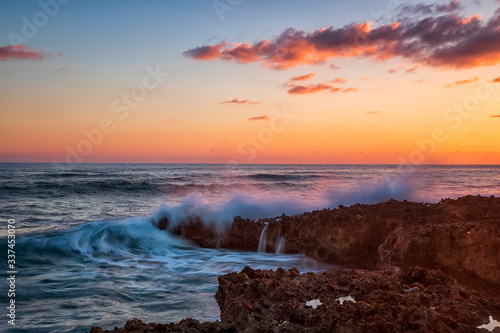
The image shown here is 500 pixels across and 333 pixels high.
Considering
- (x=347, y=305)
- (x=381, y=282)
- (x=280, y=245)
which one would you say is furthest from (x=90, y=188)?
(x=347, y=305)

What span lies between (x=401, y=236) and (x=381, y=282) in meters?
2.36

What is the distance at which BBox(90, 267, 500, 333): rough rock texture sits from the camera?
2930 millimetres

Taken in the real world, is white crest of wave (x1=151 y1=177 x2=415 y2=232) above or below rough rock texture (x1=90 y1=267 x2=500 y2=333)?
below

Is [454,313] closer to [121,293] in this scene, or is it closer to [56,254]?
[121,293]

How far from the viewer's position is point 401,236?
5.81 meters

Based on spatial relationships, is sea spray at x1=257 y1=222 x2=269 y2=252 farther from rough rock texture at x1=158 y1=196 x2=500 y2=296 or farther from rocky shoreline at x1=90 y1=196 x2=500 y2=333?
rocky shoreline at x1=90 y1=196 x2=500 y2=333

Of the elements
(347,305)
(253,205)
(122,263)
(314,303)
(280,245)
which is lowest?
(122,263)

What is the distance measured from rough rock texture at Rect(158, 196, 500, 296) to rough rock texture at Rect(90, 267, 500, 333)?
1531mm

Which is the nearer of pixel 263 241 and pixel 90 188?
pixel 263 241

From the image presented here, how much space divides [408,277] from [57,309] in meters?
5.40

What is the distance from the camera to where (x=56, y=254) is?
10562 mm

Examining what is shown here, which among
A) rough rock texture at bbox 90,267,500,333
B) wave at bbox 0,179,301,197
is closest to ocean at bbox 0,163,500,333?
rough rock texture at bbox 90,267,500,333

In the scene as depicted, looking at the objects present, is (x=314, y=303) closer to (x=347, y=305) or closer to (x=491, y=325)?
(x=347, y=305)

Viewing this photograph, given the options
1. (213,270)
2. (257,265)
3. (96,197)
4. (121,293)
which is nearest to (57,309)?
(121,293)
